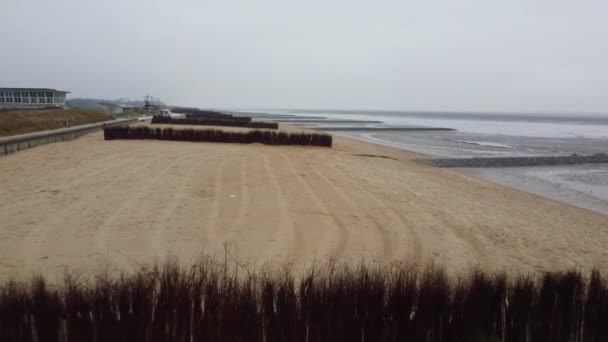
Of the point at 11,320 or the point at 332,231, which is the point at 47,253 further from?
the point at 332,231

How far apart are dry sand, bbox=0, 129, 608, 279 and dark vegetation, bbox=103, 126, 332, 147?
8624mm

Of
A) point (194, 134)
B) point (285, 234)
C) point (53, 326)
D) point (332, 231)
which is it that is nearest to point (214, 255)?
point (285, 234)

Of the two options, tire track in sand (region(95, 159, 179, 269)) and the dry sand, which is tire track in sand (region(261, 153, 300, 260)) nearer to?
the dry sand

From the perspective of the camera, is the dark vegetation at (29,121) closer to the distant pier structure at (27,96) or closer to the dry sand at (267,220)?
the dry sand at (267,220)

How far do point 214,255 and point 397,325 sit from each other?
101 inches

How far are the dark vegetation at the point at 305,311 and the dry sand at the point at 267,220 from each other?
151cm

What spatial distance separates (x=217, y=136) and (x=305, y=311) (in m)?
18.0

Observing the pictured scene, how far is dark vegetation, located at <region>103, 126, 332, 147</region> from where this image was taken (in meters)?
19.7

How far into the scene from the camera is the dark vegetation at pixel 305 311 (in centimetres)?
278

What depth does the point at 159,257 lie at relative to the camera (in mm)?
4762

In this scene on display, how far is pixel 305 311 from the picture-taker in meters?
3.01

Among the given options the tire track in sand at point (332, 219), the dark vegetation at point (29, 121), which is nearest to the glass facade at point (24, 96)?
the dark vegetation at point (29, 121)

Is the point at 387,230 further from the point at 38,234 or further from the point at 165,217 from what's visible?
the point at 38,234

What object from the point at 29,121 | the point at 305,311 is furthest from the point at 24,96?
the point at 305,311
